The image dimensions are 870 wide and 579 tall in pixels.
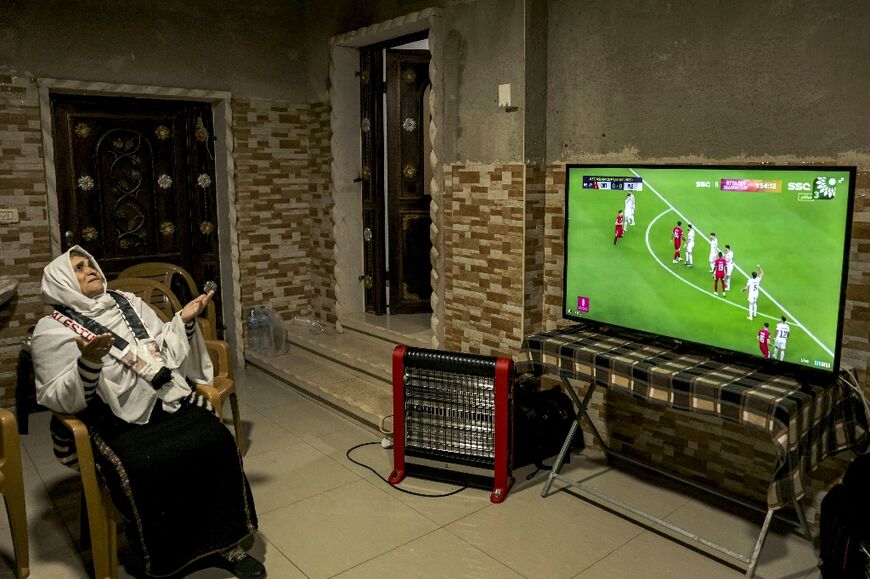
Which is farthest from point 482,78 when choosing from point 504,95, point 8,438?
point 8,438

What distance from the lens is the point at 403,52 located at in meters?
5.27

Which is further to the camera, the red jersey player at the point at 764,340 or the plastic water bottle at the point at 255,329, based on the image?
the plastic water bottle at the point at 255,329

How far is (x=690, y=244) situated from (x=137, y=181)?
3.98m

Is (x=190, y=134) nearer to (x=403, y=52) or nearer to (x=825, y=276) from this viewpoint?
(x=403, y=52)

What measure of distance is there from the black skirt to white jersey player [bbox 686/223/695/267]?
204 centimetres

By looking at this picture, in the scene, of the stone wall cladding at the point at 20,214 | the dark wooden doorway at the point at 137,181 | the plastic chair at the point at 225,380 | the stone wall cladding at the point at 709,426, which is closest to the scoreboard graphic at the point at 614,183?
the stone wall cladding at the point at 709,426

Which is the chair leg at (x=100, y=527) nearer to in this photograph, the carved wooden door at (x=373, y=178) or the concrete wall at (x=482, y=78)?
the concrete wall at (x=482, y=78)

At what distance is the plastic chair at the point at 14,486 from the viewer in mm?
2756

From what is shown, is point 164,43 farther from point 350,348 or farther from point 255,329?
point 350,348

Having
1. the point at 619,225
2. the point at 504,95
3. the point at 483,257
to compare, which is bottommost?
the point at 483,257

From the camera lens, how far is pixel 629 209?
125 inches

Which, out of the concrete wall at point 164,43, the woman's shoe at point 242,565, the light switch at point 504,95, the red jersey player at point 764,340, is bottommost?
the woman's shoe at point 242,565

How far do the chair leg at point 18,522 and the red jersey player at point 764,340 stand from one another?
297 cm

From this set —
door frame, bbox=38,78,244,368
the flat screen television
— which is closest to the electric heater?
the flat screen television
